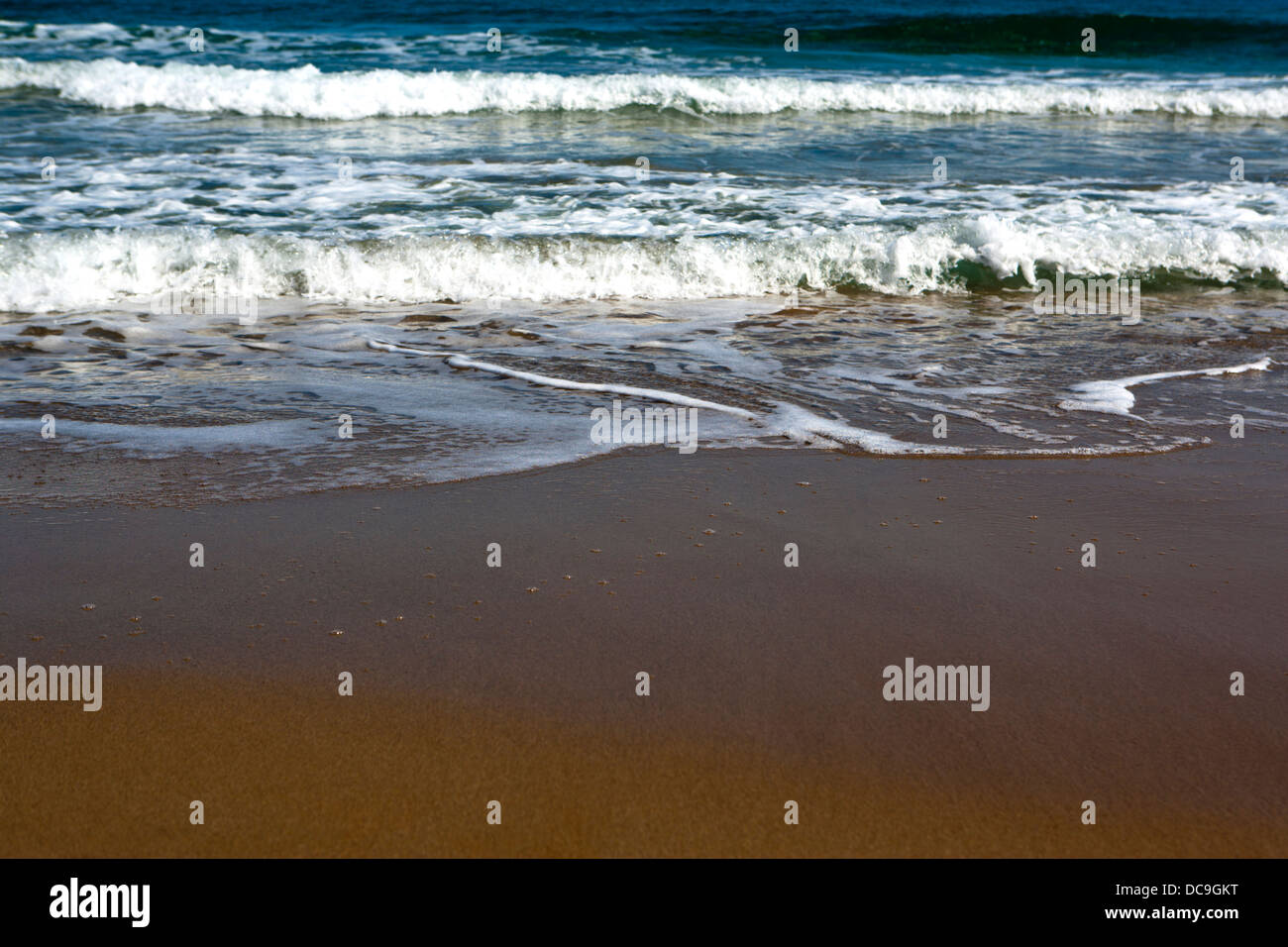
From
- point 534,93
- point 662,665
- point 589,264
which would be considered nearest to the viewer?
point 662,665

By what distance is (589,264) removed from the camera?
7500mm

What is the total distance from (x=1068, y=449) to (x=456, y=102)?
1122 cm

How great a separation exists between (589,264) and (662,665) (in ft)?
16.4

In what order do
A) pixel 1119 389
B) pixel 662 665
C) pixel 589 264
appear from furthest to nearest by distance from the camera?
1. pixel 589 264
2. pixel 1119 389
3. pixel 662 665

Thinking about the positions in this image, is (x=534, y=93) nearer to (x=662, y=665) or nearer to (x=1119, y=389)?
(x=1119, y=389)

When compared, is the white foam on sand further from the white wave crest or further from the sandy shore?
the white wave crest

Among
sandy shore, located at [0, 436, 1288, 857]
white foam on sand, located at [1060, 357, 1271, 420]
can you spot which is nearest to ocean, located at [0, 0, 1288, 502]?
white foam on sand, located at [1060, 357, 1271, 420]

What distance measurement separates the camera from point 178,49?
1622 centimetres

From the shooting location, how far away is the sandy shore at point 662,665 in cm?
231

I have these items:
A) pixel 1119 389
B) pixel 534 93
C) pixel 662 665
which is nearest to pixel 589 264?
pixel 1119 389

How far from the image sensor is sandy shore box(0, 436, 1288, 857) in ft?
7.59

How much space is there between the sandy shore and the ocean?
1.61 feet

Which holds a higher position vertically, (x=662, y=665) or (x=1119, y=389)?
(x=1119, y=389)

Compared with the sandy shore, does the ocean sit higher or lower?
higher
